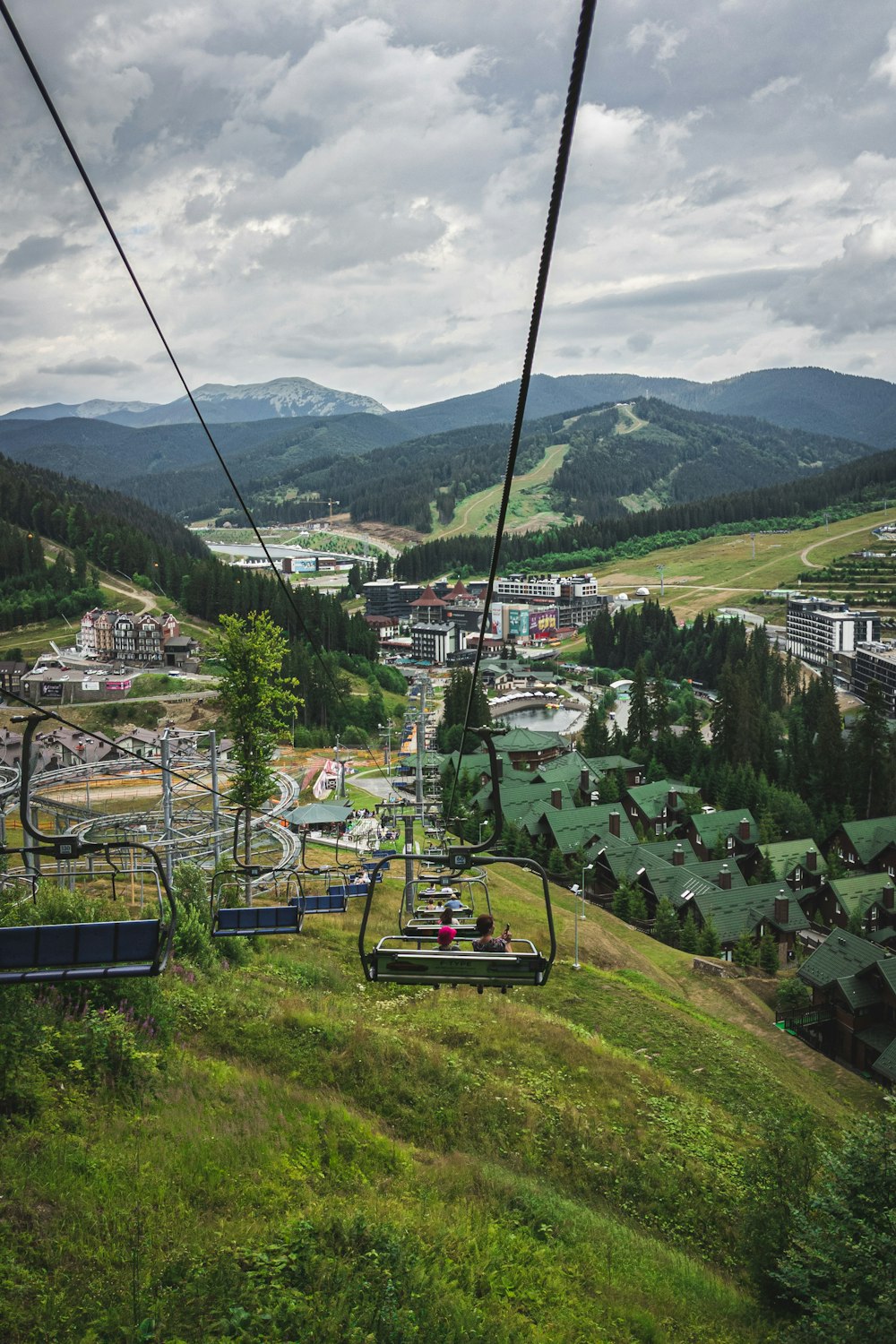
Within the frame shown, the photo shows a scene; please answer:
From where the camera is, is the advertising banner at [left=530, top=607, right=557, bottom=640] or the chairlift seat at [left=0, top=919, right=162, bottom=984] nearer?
the chairlift seat at [left=0, top=919, right=162, bottom=984]

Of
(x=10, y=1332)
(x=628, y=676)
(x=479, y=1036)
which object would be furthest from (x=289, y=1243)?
(x=628, y=676)

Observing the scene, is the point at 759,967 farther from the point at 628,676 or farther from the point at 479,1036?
the point at 628,676

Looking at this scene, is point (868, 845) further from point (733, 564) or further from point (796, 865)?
point (733, 564)

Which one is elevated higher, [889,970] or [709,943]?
[889,970]

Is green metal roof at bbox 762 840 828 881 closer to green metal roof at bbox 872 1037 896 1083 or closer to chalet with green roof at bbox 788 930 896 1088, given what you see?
chalet with green roof at bbox 788 930 896 1088

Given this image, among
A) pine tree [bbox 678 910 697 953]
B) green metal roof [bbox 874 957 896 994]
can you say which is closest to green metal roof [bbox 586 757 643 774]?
pine tree [bbox 678 910 697 953]

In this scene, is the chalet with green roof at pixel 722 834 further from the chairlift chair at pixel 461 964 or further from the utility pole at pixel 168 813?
the chairlift chair at pixel 461 964

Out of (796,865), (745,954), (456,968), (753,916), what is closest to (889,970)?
(745,954)
